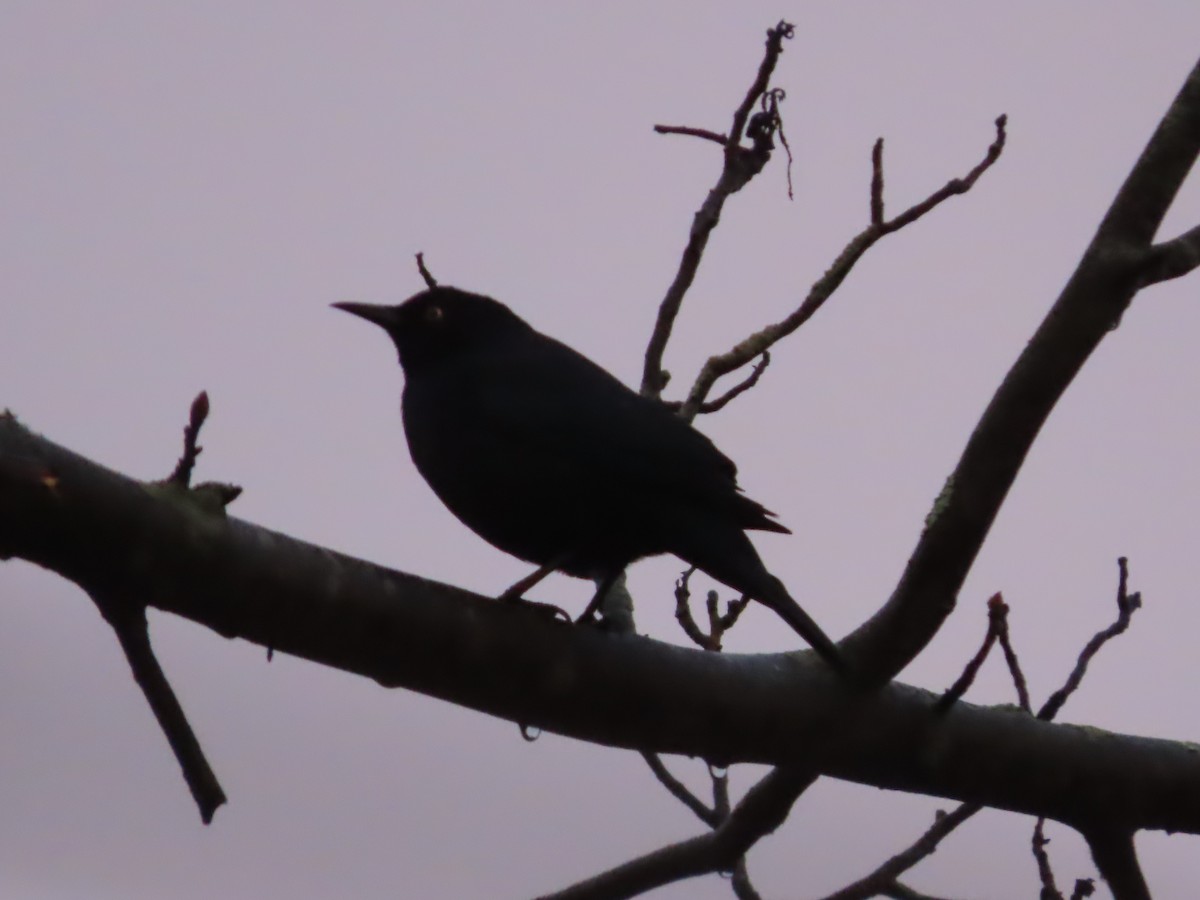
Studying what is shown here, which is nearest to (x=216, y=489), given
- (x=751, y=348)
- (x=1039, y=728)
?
(x=1039, y=728)

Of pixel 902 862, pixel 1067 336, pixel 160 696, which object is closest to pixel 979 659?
pixel 1067 336

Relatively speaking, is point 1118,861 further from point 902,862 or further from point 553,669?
point 553,669

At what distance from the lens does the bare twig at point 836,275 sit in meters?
3.36

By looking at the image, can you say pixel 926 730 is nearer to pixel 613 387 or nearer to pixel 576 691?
pixel 576 691

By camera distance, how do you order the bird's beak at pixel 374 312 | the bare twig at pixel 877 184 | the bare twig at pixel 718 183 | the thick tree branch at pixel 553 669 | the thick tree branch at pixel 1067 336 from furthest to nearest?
the bird's beak at pixel 374 312 < the bare twig at pixel 718 183 < the bare twig at pixel 877 184 < the thick tree branch at pixel 1067 336 < the thick tree branch at pixel 553 669

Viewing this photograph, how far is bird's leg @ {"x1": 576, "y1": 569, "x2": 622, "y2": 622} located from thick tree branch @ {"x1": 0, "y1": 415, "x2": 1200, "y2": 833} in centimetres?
67

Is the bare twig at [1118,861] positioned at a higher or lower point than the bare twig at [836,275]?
lower

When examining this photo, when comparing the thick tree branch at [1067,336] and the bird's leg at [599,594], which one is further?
the bird's leg at [599,594]

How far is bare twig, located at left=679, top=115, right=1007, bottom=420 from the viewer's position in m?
3.36

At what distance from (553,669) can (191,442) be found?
2.32ft

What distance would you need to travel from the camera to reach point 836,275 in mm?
3592

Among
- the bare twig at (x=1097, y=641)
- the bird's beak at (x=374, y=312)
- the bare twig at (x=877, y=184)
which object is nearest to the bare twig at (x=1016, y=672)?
the bare twig at (x=1097, y=641)

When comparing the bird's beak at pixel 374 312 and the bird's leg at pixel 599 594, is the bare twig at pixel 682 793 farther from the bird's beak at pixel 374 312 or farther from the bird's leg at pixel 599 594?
the bird's beak at pixel 374 312

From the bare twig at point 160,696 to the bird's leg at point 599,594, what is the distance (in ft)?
4.28
